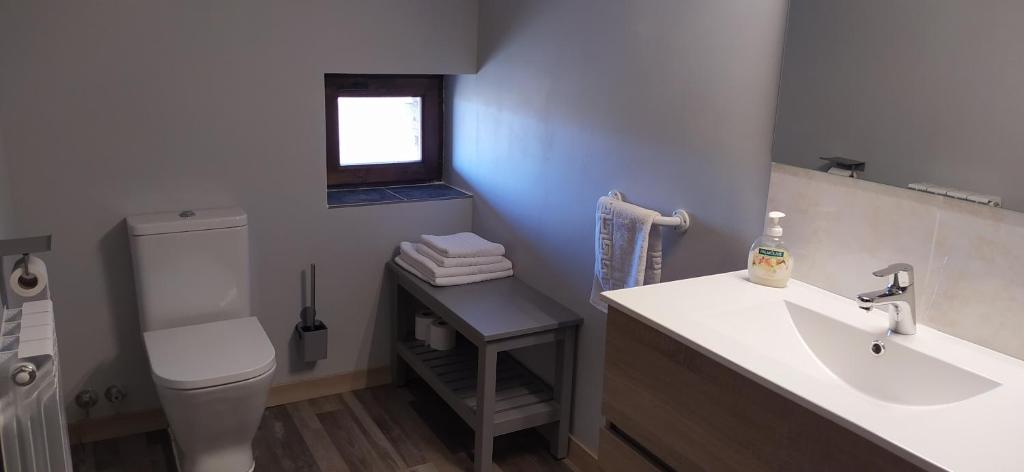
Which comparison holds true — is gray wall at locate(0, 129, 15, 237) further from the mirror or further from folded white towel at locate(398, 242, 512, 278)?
the mirror

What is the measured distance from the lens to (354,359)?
338 cm

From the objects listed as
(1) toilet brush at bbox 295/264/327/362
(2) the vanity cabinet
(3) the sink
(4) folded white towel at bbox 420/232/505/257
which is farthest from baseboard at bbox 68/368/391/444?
(3) the sink

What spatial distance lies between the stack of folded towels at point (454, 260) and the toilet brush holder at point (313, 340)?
40 centimetres

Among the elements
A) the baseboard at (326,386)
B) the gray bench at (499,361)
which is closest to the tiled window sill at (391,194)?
the gray bench at (499,361)

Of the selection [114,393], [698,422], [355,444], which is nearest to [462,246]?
[355,444]

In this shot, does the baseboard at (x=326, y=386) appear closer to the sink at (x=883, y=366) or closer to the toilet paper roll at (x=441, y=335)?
the toilet paper roll at (x=441, y=335)

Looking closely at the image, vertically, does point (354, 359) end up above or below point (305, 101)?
below

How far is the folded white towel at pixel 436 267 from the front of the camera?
3041mm

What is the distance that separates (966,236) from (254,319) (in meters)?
2.19

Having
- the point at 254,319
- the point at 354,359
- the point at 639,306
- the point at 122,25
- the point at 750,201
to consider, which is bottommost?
the point at 354,359

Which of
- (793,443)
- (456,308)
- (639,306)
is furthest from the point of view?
(456,308)

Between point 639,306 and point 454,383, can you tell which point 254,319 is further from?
point 639,306

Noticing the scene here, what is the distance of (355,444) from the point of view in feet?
9.70

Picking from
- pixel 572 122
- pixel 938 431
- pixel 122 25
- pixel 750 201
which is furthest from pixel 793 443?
pixel 122 25
